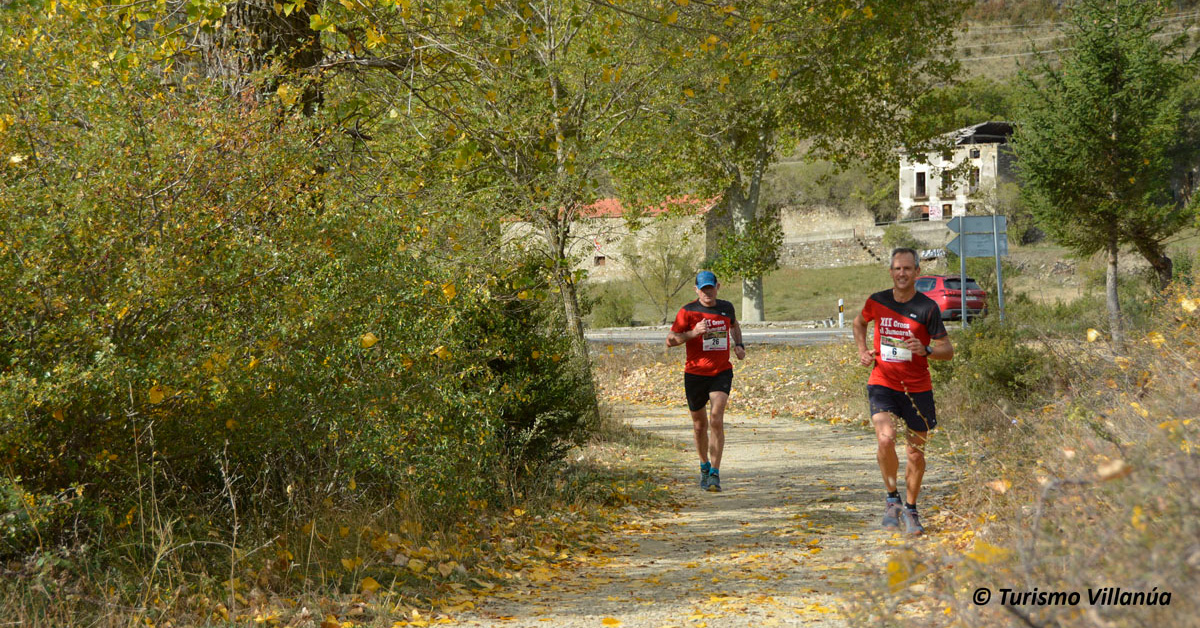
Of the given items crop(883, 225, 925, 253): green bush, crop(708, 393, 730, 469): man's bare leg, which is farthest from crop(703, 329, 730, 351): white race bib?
crop(883, 225, 925, 253): green bush

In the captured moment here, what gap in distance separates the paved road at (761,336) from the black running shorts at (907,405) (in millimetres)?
16187

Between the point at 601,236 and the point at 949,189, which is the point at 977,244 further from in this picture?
the point at 949,189

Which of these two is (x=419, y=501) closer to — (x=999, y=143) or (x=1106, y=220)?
(x=1106, y=220)

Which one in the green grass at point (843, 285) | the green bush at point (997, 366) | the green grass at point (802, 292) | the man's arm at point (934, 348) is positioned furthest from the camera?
the green grass at point (802, 292)

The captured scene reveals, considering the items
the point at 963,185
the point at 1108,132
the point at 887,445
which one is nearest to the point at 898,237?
the point at 963,185

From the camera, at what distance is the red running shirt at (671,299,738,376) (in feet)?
28.9

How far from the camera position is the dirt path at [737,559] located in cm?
506

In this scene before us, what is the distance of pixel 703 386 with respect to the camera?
8.94 meters

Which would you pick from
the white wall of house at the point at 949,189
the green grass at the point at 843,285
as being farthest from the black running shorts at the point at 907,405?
the white wall of house at the point at 949,189

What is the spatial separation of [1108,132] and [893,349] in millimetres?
16259

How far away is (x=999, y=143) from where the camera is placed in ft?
212

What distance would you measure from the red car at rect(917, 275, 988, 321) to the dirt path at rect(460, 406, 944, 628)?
2237 centimetres

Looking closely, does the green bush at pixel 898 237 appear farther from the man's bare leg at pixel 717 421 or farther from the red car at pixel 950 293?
the man's bare leg at pixel 717 421

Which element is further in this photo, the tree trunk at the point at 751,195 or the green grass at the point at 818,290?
the green grass at the point at 818,290
